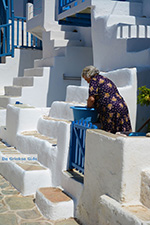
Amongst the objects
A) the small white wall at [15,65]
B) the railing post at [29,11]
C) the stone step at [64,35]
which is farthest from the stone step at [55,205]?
the railing post at [29,11]

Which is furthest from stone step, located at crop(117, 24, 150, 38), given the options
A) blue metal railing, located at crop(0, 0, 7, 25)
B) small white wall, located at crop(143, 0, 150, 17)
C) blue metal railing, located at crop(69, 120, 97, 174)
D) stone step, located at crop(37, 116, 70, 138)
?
blue metal railing, located at crop(0, 0, 7, 25)

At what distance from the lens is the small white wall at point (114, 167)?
10.3ft

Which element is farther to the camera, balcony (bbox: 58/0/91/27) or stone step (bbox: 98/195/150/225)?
balcony (bbox: 58/0/91/27)

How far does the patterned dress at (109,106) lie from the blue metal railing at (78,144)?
30 centimetres

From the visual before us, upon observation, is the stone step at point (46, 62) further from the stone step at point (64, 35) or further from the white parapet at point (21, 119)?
the white parapet at point (21, 119)

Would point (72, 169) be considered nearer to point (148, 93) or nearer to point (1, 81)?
point (148, 93)

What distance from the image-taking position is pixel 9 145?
7.15 meters

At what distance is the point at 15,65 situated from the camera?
1147 centimetres

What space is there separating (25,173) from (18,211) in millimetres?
696

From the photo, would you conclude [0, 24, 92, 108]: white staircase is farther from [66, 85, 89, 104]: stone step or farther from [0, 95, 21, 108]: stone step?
[66, 85, 89, 104]: stone step

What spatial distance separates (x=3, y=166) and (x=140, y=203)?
10.5ft

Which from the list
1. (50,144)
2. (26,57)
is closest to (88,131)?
(50,144)

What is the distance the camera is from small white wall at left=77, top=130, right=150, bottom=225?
3.15 meters

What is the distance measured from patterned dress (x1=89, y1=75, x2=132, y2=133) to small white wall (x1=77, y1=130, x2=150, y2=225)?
61cm
